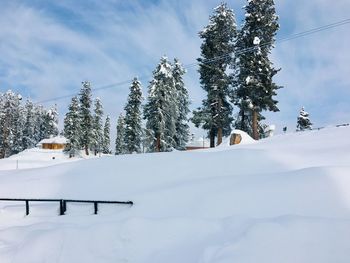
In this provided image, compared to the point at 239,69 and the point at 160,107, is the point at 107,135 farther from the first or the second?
the point at 239,69

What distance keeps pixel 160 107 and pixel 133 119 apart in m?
8.04

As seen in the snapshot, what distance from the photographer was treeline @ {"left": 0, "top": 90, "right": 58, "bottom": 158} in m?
81.1

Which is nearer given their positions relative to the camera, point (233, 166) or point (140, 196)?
point (140, 196)

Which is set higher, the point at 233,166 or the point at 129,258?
the point at 233,166

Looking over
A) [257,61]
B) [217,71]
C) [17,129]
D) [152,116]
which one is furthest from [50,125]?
[257,61]

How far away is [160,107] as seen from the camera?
4562 centimetres

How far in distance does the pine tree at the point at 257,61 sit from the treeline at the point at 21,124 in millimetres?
47063

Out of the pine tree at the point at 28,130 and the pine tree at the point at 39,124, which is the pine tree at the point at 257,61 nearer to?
the pine tree at the point at 28,130

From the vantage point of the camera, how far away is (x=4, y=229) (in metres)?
12.4

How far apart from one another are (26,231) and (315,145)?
15209 millimetres

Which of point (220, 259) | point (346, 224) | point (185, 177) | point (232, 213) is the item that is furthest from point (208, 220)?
point (185, 177)

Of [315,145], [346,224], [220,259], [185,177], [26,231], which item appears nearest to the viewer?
[220,259]

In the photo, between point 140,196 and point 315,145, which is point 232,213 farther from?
point 315,145

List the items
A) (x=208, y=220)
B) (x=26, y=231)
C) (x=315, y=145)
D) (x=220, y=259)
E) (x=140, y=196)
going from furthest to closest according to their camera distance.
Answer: (x=315, y=145) → (x=140, y=196) → (x=26, y=231) → (x=208, y=220) → (x=220, y=259)
